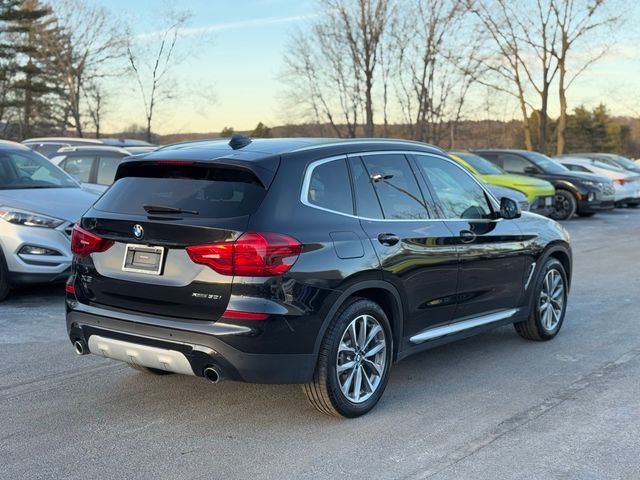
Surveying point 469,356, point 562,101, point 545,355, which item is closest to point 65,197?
point 469,356

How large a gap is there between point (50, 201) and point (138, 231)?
4.35m

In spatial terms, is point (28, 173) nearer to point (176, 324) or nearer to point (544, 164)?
point (176, 324)

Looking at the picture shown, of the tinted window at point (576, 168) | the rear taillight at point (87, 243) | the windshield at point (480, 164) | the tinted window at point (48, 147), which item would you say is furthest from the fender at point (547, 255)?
the tinted window at point (576, 168)

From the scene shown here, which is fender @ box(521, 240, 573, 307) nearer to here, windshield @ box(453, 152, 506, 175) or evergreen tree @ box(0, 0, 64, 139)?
windshield @ box(453, 152, 506, 175)

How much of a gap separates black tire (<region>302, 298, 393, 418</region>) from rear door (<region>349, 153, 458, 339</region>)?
A: 0.30m

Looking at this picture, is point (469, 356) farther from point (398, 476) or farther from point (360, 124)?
point (360, 124)

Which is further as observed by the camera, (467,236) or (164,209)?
(467,236)

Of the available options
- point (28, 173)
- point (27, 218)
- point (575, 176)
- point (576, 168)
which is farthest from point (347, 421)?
point (576, 168)

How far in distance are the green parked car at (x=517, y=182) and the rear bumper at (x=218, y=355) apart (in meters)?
12.8

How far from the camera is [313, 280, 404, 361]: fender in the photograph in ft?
14.2

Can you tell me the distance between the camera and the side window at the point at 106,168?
11.8m

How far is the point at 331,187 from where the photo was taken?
4.66 m

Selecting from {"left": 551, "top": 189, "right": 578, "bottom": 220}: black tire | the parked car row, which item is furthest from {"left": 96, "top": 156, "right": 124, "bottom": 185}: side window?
{"left": 551, "top": 189, "right": 578, "bottom": 220}: black tire

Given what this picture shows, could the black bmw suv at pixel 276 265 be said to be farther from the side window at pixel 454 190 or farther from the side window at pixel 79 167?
the side window at pixel 79 167
